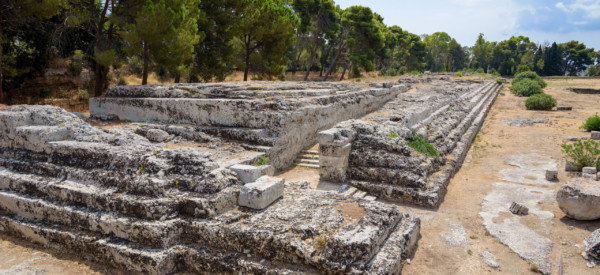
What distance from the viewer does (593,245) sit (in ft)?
14.6

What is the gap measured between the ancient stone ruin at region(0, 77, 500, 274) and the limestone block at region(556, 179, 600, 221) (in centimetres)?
189

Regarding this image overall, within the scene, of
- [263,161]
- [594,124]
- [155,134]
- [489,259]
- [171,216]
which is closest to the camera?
[171,216]

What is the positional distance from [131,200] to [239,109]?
3.59m

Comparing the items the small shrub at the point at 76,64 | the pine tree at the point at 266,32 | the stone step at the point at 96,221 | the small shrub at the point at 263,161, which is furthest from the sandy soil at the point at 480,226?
the small shrub at the point at 76,64

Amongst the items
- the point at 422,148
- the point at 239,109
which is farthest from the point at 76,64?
the point at 422,148

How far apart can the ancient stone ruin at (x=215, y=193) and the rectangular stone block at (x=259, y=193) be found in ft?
0.05

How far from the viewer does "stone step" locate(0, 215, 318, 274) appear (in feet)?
11.8

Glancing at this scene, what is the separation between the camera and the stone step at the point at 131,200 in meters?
4.08

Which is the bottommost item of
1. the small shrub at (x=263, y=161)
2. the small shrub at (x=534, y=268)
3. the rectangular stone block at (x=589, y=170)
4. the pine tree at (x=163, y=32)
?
the small shrub at (x=534, y=268)

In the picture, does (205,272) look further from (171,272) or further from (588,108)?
(588,108)

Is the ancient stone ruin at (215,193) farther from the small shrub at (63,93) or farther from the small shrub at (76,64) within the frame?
the small shrub at (76,64)

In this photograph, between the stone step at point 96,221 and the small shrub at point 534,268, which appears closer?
the stone step at point 96,221

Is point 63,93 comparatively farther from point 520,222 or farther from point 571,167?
point 571,167

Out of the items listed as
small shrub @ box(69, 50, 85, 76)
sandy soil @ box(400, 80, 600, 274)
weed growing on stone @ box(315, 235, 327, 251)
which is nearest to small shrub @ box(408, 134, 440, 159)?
sandy soil @ box(400, 80, 600, 274)
